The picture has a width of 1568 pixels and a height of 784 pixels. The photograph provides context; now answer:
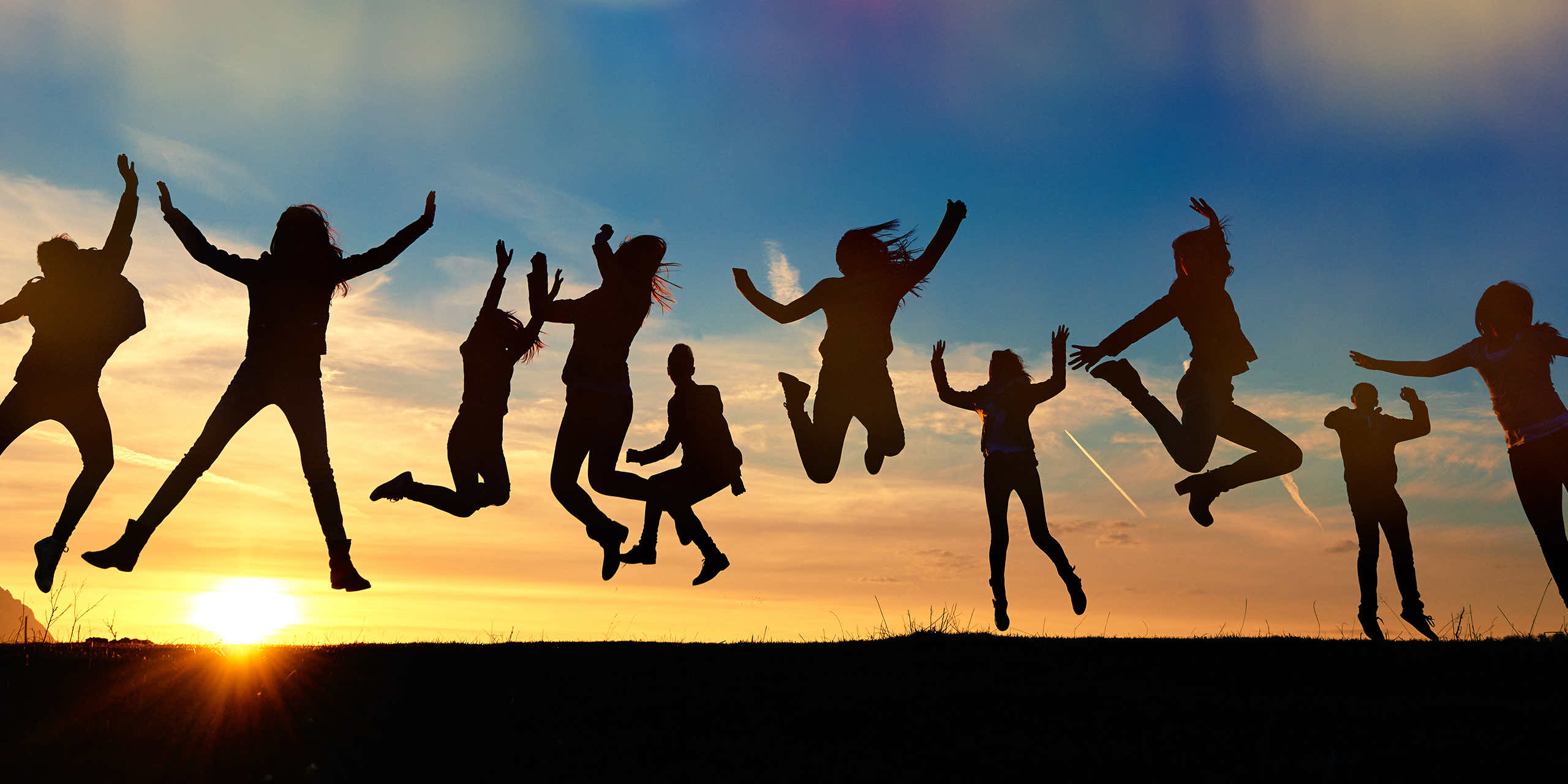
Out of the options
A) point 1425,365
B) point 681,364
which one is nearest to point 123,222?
point 681,364

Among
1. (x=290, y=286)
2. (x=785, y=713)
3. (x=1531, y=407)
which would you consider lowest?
(x=785, y=713)

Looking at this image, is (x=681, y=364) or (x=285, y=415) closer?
(x=285, y=415)

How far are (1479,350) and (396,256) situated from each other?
1003 centimetres

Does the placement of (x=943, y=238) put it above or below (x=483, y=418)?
above

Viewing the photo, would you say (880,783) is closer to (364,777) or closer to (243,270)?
(364,777)

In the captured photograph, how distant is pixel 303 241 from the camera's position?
956 cm

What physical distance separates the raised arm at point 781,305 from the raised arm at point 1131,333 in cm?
249

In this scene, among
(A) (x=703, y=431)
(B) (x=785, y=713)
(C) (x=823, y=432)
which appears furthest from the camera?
(A) (x=703, y=431)

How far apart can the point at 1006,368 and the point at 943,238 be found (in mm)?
2729

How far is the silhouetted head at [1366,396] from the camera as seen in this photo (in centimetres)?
1137

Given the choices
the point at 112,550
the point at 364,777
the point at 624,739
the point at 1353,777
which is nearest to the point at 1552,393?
the point at 1353,777

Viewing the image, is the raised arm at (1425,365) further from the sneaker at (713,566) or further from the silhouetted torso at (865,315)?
the sneaker at (713,566)

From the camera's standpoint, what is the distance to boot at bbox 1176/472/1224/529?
10.0m

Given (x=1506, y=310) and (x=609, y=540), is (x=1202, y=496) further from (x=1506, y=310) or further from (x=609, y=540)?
(x=609, y=540)
